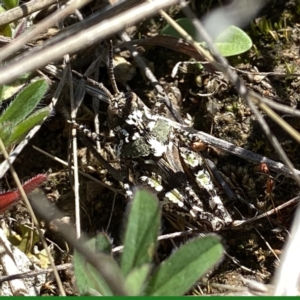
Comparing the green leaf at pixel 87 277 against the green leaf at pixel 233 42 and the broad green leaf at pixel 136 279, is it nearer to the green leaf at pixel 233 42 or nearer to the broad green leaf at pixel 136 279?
the broad green leaf at pixel 136 279

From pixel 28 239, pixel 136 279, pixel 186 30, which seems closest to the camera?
pixel 136 279

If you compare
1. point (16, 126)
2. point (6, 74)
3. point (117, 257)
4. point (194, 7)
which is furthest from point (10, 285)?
point (194, 7)

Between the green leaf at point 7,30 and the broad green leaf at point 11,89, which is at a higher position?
the green leaf at point 7,30

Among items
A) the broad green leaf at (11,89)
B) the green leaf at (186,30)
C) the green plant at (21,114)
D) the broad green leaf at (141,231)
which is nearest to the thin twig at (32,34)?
the green plant at (21,114)

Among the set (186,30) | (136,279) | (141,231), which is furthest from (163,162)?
(136,279)

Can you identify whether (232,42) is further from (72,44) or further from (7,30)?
(72,44)

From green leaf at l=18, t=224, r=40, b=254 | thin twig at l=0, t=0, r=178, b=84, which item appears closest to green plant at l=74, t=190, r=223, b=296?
thin twig at l=0, t=0, r=178, b=84

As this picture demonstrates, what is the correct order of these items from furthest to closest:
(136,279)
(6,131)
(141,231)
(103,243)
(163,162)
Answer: (163,162), (6,131), (103,243), (141,231), (136,279)
